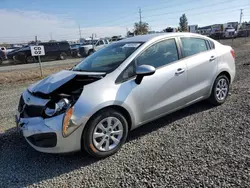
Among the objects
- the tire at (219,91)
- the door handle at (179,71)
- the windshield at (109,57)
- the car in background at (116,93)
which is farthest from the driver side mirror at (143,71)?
the tire at (219,91)

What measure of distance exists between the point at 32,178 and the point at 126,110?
1.51 meters

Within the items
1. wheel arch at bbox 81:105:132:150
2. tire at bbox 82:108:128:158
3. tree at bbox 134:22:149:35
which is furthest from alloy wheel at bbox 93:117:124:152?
tree at bbox 134:22:149:35

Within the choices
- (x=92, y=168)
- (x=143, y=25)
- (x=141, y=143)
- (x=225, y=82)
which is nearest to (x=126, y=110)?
(x=141, y=143)

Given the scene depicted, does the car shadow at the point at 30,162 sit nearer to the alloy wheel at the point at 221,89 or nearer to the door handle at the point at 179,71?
the door handle at the point at 179,71

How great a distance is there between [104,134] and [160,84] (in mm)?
1217

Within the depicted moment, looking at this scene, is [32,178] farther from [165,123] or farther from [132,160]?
[165,123]

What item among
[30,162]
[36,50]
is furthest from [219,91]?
[36,50]

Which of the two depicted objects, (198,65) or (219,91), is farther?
(219,91)

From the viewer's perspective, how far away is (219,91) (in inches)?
187

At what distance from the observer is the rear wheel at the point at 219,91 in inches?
182

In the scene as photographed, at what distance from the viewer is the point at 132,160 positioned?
3047mm

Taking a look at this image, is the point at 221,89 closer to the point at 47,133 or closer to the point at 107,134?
the point at 107,134

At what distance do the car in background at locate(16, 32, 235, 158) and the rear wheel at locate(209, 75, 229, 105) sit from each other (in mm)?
90

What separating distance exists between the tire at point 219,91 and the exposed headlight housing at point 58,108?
3.06 metres
